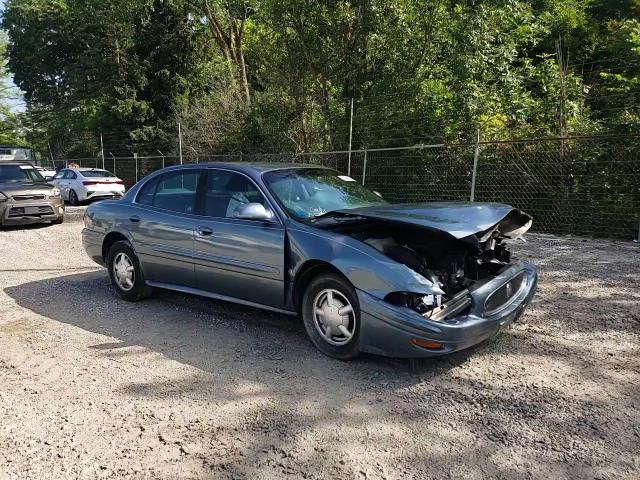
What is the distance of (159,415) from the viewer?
11.0 ft

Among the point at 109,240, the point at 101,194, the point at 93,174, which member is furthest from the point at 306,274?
the point at 93,174

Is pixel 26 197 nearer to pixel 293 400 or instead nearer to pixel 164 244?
pixel 164 244

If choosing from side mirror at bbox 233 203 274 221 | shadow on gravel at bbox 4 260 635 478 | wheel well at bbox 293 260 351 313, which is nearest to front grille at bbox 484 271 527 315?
shadow on gravel at bbox 4 260 635 478

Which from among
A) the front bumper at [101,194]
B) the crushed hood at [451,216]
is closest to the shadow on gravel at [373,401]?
the crushed hood at [451,216]

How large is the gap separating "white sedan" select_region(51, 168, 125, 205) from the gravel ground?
13974mm

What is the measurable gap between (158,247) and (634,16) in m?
24.1

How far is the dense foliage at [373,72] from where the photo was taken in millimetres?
11992

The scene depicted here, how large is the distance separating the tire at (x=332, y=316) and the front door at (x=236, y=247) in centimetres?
36

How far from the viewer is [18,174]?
42.6 feet

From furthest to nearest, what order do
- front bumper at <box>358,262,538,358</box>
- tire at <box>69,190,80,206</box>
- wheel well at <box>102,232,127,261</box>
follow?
tire at <box>69,190,80,206</box> → wheel well at <box>102,232,127,261</box> → front bumper at <box>358,262,538,358</box>

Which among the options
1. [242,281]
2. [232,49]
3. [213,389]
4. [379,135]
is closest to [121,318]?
[242,281]

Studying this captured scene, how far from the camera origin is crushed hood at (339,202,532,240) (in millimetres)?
3838

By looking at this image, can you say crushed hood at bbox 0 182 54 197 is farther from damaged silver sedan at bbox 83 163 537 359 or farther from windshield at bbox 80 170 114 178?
damaged silver sedan at bbox 83 163 537 359

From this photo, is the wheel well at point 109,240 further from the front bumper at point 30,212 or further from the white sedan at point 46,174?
the white sedan at point 46,174
